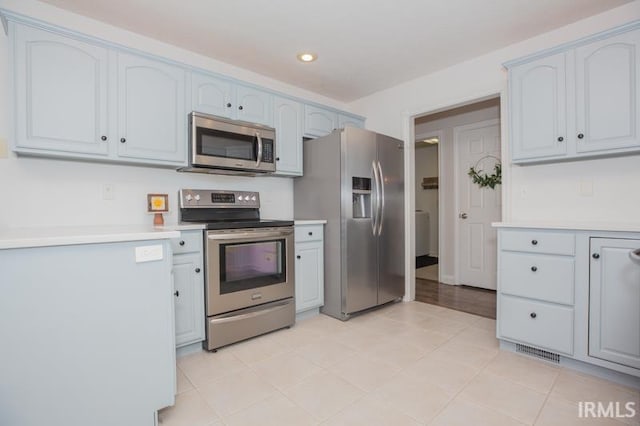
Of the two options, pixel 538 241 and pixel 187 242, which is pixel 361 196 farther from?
pixel 187 242

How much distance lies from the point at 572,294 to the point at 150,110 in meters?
3.06

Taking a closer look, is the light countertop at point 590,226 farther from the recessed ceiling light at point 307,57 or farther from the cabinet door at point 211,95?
the cabinet door at point 211,95

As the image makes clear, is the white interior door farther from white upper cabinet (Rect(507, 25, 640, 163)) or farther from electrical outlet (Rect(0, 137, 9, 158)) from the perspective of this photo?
electrical outlet (Rect(0, 137, 9, 158))

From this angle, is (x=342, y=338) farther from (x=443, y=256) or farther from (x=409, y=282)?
(x=443, y=256)

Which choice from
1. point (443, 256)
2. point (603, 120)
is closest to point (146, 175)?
point (603, 120)

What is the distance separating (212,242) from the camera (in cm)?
226

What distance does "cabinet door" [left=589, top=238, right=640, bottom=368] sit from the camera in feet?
5.74

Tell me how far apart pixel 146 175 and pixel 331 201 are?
1.56 meters

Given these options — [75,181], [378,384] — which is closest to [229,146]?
[75,181]

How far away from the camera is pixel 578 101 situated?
7.11 ft

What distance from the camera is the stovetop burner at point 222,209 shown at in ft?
8.18

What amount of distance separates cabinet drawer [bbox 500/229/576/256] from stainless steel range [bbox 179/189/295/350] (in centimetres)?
165

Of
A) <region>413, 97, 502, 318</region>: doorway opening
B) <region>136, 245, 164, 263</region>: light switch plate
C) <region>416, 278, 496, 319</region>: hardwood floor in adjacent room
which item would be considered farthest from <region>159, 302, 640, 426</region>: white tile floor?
<region>413, 97, 502, 318</region>: doorway opening

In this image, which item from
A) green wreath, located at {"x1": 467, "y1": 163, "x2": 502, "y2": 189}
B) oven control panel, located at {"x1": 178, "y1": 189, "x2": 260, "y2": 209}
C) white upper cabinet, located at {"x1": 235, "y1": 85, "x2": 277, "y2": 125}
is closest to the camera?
oven control panel, located at {"x1": 178, "y1": 189, "x2": 260, "y2": 209}
